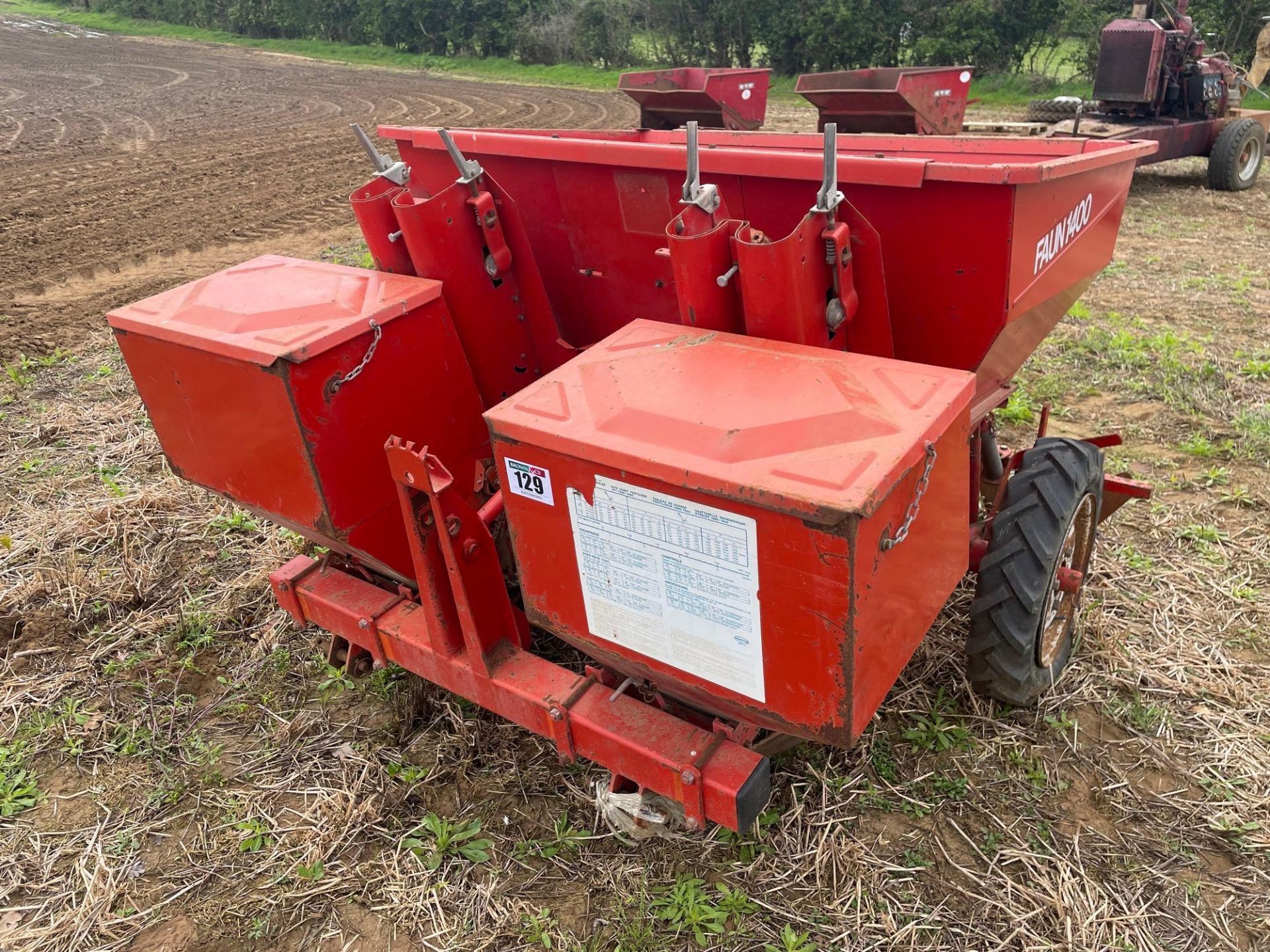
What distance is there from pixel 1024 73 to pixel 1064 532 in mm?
20246

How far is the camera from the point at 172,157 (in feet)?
46.5

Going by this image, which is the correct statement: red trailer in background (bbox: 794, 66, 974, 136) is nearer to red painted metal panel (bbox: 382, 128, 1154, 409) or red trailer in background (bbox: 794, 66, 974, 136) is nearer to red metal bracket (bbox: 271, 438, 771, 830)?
red painted metal panel (bbox: 382, 128, 1154, 409)

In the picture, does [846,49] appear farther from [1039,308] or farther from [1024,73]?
[1039,308]

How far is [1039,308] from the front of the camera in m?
2.81

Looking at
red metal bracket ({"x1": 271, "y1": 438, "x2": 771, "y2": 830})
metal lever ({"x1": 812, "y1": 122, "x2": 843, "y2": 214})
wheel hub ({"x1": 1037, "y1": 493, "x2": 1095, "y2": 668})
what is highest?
metal lever ({"x1": 812, "y1": 122, "x2": 843, "y2": 214})

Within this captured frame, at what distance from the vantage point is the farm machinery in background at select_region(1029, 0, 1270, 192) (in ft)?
32.9

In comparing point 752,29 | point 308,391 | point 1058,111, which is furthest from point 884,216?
point 752,29

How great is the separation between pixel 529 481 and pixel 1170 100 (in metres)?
11.7

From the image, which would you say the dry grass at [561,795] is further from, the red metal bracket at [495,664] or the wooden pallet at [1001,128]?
the wooden pallet at [1001,128]

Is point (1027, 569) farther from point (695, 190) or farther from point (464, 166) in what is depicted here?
point (464, 166)

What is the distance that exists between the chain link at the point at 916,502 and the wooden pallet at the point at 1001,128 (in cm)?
774

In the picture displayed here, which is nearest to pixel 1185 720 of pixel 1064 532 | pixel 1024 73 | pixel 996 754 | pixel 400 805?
pixel 996 754

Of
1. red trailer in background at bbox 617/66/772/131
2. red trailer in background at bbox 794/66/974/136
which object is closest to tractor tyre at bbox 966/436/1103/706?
red trailer in background at bbox 794/66/974/136

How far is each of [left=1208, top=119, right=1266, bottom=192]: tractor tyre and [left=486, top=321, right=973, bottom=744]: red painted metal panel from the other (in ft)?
36.1
